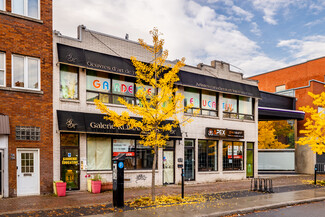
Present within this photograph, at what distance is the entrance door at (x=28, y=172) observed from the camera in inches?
540

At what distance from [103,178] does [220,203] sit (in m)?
6.46

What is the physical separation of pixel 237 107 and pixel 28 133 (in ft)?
47.8

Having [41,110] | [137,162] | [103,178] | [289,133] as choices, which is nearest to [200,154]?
[137,162]

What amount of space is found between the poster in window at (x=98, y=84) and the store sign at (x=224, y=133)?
7.44 metres

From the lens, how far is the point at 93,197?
13.5 meters

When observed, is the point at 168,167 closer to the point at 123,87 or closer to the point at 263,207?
the point at 123,87

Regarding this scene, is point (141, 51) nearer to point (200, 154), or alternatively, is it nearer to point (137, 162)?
point (137, 162)

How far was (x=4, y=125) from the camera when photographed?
43.2 ft

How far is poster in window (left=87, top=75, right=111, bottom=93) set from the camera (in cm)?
1619

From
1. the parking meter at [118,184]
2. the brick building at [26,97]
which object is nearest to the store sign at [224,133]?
the brick building at [26,97]

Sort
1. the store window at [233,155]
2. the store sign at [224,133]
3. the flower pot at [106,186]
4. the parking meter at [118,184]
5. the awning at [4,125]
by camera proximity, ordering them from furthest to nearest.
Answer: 1. the store window at [233,155]
2. the store sign at [224,133]
3. the flower pot at [106,186]
4. the awning at [4,125]
5. the parking meter at [118,184]

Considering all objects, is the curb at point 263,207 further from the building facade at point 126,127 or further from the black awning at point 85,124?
the black awning at point 85,124

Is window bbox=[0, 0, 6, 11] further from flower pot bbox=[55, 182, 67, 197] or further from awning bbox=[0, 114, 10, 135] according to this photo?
flower pot bbox=[55, 182, 67, 197]

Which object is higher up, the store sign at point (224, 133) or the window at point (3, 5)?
the window at point (3, 5)
